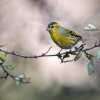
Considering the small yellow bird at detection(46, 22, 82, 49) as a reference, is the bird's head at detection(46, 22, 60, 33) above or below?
above

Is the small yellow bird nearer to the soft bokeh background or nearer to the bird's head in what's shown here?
the bird's head

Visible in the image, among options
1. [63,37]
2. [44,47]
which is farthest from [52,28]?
[44,47]

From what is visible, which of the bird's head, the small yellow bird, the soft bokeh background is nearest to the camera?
the small yellow bird

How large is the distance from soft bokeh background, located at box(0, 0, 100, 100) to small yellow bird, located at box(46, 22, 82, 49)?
1.55 metres

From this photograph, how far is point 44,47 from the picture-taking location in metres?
6.35

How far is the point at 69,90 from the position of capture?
18.6 ft

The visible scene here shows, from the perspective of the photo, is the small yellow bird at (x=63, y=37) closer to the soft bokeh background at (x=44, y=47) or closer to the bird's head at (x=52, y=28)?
the bird's head at (x=52, y=28)

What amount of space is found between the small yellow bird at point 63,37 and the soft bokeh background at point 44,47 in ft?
5.09

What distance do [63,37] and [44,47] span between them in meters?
3.15

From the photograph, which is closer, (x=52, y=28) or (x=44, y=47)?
(x=52, y=28)

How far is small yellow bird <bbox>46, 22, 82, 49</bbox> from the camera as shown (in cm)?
313

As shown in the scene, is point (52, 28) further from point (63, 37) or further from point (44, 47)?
point (44, 47)

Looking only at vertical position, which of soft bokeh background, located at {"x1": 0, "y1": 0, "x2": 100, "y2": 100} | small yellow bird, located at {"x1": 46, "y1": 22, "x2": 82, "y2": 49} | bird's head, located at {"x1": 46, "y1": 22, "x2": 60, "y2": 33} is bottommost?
small yellow bird, located at {"x1": 46, "y1": 22, "x2": 82, "y2": 49}

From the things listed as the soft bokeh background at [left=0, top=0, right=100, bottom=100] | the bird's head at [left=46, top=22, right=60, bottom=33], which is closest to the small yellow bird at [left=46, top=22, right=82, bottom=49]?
the bird's head at [left=46, top=22, right=60, bottom=33]
